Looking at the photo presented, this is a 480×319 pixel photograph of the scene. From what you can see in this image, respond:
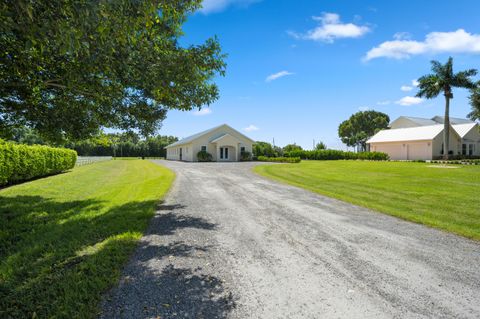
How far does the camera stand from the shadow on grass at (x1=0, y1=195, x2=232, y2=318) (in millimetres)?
3391

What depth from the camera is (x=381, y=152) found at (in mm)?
44375

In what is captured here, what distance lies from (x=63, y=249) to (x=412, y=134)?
158ft

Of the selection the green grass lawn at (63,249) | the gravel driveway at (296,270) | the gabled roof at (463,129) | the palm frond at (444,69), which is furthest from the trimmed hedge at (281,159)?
the gravel driveway at (296,270)

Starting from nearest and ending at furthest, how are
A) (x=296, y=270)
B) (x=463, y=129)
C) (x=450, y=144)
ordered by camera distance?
1. (x=296, y=270)
2. (x=450, y=144)
3. (x=463, y=129)

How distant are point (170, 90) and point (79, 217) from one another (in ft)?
14.3

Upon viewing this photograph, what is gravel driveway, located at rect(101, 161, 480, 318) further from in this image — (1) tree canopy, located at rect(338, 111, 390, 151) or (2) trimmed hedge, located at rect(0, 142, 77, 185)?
(1) tree canopy, located at rect(338, 111, 390, 151)

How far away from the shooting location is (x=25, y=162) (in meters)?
15.1

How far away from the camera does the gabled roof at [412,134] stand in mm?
39025

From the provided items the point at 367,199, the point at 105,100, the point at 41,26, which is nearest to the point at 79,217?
the point at 105,100

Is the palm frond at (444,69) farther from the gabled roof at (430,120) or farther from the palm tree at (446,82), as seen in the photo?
the gabled roof at (430,120)

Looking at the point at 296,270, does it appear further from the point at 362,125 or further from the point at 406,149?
the point at 362,125

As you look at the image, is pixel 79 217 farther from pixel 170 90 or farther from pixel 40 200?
pixel 170 90

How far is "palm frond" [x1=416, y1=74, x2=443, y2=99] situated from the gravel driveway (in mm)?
32170

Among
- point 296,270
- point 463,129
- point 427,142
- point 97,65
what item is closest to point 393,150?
point 427,142
